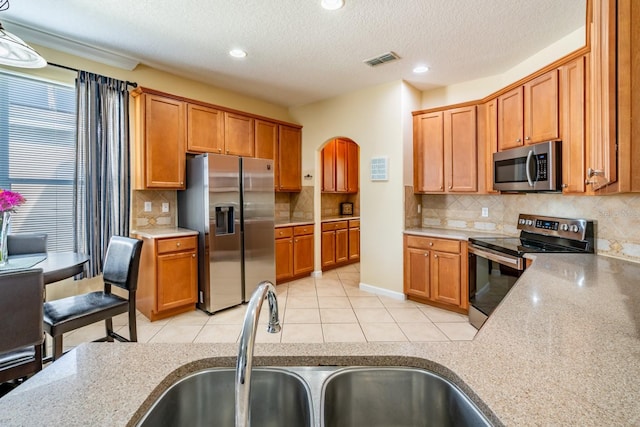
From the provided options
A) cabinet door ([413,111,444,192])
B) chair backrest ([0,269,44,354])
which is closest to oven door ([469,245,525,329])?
cabinet door ([413,111,444,192])

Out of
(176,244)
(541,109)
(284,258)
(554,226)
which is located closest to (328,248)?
(284,258)

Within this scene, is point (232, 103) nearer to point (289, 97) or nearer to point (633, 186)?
point (289, 97)

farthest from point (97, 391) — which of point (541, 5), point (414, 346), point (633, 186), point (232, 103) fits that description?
point (232, 103)

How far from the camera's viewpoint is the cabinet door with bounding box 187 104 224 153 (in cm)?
360

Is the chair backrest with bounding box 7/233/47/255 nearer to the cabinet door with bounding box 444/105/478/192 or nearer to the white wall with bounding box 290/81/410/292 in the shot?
the white wall with bounding box 290/81/410/292

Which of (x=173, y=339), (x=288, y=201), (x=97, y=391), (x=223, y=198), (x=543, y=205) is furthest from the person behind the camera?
(x=288, y=201)

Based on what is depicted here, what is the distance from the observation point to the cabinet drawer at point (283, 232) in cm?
429

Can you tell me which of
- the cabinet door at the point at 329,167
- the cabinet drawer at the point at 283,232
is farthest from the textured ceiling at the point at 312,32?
the cabinet drawer at the point at 283,232

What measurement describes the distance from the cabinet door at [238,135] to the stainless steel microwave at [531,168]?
3.06 meters

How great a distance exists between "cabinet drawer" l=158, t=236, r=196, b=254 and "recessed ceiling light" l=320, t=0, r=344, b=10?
2.58 m

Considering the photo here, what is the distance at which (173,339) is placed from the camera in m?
2.73

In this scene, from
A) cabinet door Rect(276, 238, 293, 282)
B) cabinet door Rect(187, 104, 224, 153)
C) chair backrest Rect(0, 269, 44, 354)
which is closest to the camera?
chair backrest Rect(0, 269, 44, 354)

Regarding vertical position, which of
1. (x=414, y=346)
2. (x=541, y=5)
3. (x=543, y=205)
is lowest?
(x=414, y=346)

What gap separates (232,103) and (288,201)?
178cm
